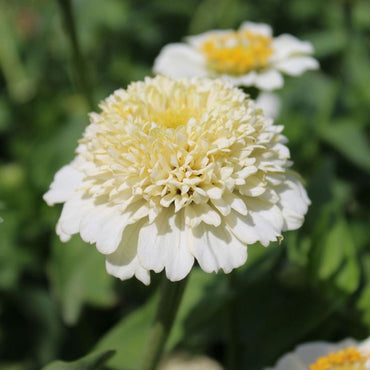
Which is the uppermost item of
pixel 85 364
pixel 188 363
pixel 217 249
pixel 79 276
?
pixel 217 249

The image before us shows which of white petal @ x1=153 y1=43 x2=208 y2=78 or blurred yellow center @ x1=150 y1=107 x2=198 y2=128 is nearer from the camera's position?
blurred yellow center @ x1=150 y1=107 x2=198 y2=128

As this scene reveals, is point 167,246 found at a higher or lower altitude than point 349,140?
higher

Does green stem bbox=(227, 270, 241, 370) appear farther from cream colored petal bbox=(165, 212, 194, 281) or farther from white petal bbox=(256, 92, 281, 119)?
white petal bbox=(256, 92, 281, 119)

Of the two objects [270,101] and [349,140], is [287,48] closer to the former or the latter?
[349,140]

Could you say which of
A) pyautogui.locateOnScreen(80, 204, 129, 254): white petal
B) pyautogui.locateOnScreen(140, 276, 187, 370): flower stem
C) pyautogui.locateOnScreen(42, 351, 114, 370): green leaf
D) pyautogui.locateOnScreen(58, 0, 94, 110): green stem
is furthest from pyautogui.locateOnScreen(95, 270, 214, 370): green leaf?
pyautogui.locateOnScreen(58, 0, 94, 110): green stem

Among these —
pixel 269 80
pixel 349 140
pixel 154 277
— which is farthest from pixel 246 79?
pixel 154 277

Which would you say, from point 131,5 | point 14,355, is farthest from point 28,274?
point 131,5

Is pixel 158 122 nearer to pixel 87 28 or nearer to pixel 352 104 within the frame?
pixel 352 104

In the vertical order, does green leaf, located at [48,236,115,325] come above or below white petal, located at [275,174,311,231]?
below
